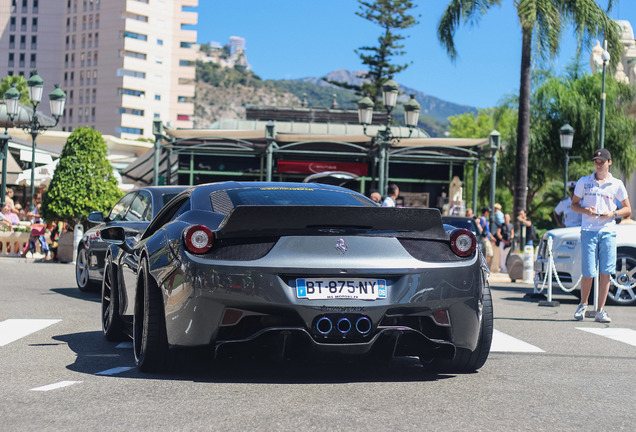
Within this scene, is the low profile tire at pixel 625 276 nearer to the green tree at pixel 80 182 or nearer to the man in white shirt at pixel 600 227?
the man in white shirt at pixel 600 227

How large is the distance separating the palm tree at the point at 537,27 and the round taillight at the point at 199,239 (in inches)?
940

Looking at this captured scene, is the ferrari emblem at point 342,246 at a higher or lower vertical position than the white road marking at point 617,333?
higher

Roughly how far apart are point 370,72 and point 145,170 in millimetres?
37646

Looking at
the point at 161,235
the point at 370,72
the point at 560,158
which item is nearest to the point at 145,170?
the point at 560,158

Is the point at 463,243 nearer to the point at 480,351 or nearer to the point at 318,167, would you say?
the point at 480,351

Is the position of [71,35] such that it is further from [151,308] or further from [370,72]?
[151,308]

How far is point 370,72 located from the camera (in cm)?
7194

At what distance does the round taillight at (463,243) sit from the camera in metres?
6.12

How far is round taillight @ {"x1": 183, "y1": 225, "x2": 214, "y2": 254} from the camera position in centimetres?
582

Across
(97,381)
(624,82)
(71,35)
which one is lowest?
(97,381)

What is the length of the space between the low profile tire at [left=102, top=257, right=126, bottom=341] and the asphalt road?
14cm

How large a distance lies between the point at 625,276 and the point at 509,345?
6.67 m

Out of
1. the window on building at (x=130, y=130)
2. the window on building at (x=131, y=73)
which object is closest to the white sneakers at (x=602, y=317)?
the window on building at (x=130, y=130)

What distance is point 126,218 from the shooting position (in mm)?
12570
